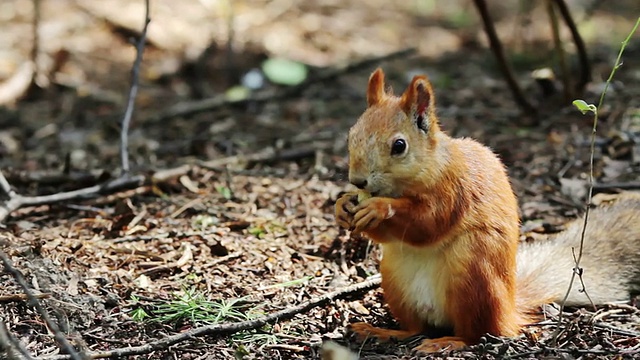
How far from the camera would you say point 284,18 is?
24.2ft

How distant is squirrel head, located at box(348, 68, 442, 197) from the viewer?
242 cm

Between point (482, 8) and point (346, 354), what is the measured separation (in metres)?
2.48

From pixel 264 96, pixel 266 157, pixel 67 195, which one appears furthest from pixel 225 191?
pixel 264 96

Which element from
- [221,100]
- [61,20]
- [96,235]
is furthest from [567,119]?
[61,20]

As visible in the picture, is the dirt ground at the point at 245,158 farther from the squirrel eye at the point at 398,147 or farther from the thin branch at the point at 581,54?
the squirrel eye at the point at 398,147

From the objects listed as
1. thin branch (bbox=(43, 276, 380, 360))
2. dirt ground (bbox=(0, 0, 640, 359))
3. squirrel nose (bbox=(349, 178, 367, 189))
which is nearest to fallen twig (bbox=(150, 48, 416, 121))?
dirt ground (bbox=(0, 0, 640, 359))

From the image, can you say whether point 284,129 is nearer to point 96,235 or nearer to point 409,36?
point 96,235

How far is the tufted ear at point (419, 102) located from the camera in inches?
99.8

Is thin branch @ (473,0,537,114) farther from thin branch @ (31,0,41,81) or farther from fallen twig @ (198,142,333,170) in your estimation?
thin branch @ (31,0,41,81)

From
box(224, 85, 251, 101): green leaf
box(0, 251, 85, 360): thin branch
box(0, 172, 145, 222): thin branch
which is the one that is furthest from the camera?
box(224, 85, 251, 101): green leaf

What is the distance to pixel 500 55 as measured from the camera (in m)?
4.43

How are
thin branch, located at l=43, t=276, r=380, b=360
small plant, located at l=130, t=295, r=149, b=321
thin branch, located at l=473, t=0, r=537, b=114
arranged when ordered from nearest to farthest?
thin branch, located at l=43, t=276, r=380, b=360, small plant, located at l=130, t=295, r=149, b=321, thin branch, located at l=473, t=0, r=537, b=114

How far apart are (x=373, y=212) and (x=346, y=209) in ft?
0.60

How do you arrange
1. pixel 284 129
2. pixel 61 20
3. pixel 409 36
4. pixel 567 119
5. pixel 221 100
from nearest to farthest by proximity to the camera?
1. pixel 567 119
2. pixel 284 129
3. pixel 221 100
4. pixel 61 20
5. pixel 409 36
